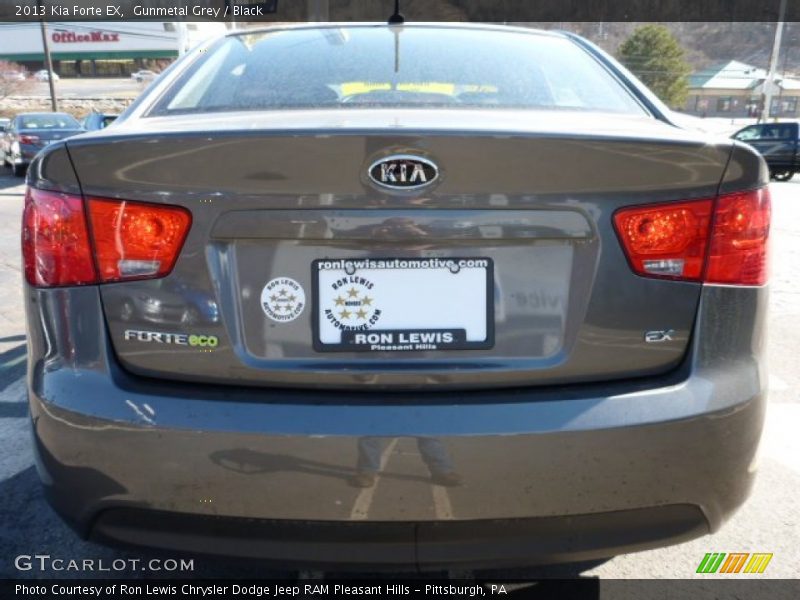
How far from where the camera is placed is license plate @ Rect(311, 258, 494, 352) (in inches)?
59.7

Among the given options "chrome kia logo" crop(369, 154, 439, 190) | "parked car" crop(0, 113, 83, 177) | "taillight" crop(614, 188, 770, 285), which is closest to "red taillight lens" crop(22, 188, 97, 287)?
"chrome kia logo" crop(369, 154, 439, 190)

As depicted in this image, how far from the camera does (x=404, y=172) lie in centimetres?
149

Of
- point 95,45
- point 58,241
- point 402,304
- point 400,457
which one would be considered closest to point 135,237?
point 58,241

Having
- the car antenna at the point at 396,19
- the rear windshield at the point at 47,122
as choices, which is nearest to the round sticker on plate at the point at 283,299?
the car antenna at the point at 396,19

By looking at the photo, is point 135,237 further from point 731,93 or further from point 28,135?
point 731,93

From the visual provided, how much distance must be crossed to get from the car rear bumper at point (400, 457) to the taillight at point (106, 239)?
6cm

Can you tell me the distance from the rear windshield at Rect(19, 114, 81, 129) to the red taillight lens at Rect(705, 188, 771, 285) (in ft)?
59.3

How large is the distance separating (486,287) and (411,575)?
109 centimetres

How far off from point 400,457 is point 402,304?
1.07 ft

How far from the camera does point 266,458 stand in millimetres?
1486

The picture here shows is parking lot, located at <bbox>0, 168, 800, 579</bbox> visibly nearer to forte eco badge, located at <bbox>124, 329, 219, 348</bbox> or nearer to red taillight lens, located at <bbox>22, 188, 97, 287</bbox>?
forte eco badge, located at <bbox>124, 329, 219, 348</bbox>

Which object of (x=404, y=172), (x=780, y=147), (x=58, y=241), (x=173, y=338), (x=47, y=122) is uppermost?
(x=404, y=172)

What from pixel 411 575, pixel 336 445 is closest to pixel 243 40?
pixel 336 445

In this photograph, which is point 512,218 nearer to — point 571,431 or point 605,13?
point 571,431
